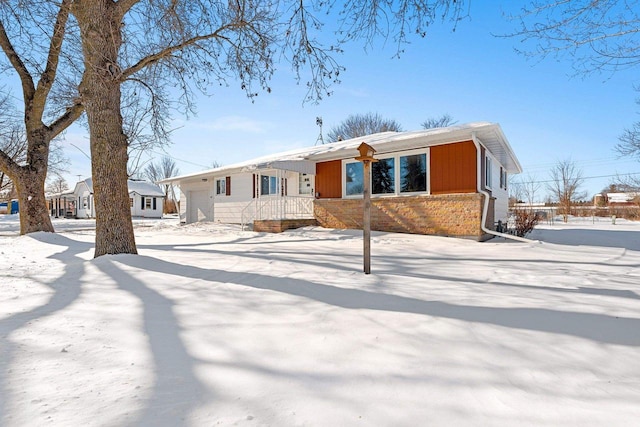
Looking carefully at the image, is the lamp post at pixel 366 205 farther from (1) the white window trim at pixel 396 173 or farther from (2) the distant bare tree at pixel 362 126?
(2) the distant bare tree at pixel 362 126

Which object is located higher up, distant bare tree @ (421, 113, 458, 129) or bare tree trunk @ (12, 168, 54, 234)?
distant bare tree @ (421, 113, 458, 129)

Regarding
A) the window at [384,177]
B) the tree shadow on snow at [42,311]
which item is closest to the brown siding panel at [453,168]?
the window at [384,177]

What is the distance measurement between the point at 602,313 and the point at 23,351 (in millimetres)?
4087

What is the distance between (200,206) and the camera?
703 inches

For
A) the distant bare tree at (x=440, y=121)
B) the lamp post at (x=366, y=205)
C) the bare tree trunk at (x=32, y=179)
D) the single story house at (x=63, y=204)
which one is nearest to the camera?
the lamp post at (x=366, y=205)

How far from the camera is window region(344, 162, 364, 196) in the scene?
36.7 ft

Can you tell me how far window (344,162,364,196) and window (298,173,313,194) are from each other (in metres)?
1.95

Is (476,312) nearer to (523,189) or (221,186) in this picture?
(221,186)

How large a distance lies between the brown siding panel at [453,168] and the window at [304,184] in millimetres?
4879

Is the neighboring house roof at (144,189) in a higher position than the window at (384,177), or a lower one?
higher

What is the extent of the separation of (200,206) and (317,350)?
17.1 m

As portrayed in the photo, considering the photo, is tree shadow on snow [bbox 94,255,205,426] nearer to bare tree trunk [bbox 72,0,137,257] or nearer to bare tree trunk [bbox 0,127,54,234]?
bare tree trunk [bbox 72,0,137,257]

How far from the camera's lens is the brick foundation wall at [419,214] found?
911 cm

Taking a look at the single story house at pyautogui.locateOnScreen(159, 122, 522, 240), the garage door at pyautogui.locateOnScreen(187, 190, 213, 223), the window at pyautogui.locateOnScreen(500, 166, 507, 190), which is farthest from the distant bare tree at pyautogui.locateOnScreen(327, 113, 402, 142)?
the single story house at pyautogui.locateOnScreen(159, 122, 522, 240)
